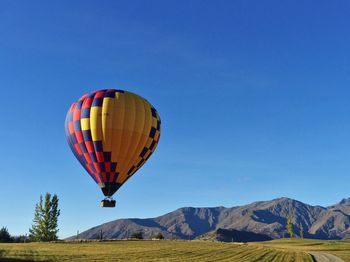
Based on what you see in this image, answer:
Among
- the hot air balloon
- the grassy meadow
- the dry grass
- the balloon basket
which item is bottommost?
the dry grass

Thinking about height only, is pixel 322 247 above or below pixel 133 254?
below

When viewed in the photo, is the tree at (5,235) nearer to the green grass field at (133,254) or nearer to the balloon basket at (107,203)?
the green grass field at (133,254)

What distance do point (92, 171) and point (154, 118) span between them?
13.0 meters

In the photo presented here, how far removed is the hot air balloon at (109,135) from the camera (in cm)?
6228

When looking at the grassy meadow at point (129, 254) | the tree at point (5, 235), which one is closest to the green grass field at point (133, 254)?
the grassy meadow at point (129, 254)

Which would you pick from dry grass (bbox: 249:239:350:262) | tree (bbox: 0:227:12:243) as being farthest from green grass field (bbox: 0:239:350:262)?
tree (bbox: 0:227:12:243)

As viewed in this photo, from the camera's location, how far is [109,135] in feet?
204

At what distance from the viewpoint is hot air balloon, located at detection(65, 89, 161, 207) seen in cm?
6228

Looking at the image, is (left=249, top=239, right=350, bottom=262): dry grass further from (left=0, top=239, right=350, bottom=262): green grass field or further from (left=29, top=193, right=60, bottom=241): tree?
(left=29, top=193, right=60, bottom=241): tree

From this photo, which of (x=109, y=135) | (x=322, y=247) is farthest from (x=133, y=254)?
(x=322, y=247)

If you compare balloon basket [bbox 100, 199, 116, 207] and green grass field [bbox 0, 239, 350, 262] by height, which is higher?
balloon basket [bbox 100, 199, 116, 207]

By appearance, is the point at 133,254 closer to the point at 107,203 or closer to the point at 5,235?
the point at 107,203

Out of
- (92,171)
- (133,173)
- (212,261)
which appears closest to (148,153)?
(133,173)

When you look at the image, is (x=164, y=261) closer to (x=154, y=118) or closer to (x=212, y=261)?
(x=212, y=261)
